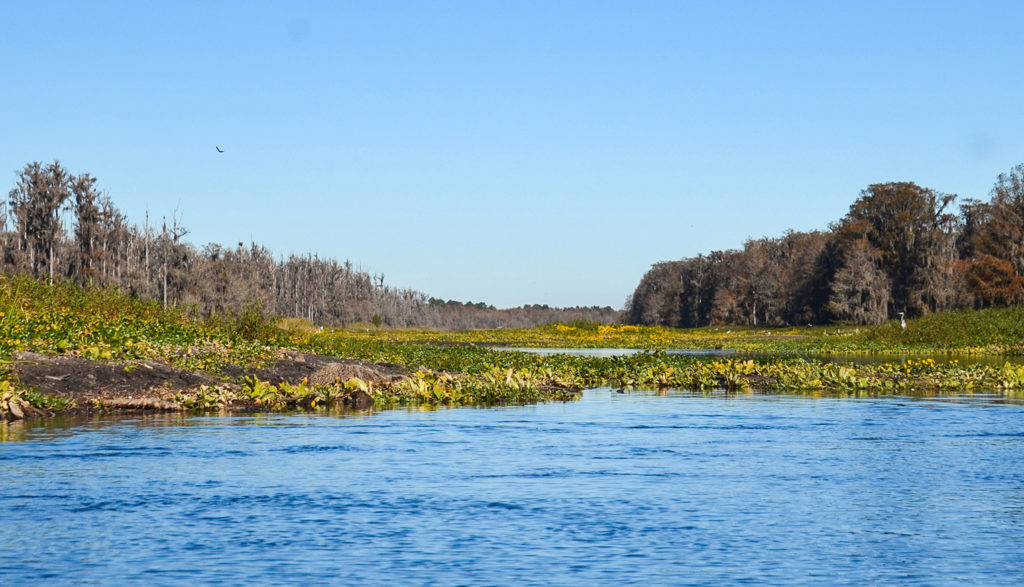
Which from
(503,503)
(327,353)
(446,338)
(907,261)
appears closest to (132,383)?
(327,353)

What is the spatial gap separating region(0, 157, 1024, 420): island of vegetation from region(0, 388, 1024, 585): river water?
4.14 metres

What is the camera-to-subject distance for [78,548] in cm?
1094

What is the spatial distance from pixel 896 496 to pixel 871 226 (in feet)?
358

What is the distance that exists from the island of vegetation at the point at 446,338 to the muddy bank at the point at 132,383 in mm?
51

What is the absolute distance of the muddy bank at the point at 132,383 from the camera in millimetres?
23047

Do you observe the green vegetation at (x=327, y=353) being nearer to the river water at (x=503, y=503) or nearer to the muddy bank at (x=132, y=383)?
the muddy bank at (x=132, y=383)

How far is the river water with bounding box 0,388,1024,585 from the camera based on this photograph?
33.9 ft

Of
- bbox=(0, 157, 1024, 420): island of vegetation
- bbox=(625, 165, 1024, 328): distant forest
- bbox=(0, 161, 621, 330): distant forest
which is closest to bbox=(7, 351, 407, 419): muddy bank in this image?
bbox=(0, 157, 1024, 420): island of vegetation

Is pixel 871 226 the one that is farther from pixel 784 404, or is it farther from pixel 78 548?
pixel 78 548

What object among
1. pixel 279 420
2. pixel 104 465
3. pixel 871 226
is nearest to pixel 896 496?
pixel 104 465

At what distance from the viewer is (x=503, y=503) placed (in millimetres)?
13695

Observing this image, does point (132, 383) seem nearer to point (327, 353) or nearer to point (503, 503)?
point (327, 353)

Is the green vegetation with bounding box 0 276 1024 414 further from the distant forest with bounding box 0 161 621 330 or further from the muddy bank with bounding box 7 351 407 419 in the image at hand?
the distant forest with bounding box 0 161 621 330

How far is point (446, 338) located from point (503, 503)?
8783cm
